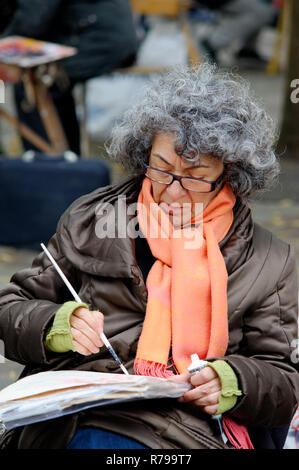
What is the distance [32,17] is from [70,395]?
4247 mm

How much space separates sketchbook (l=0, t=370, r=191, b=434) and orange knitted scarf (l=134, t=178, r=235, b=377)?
0.80 feet

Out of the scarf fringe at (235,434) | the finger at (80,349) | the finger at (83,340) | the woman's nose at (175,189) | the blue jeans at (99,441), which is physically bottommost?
the scarf fringe at (235,434)

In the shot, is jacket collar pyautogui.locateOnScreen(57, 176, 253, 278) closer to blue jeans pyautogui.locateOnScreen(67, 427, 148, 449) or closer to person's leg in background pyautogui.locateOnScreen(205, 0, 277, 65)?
blue jeans pyautogui.locateOnScreen(67, 427, 148, 449)

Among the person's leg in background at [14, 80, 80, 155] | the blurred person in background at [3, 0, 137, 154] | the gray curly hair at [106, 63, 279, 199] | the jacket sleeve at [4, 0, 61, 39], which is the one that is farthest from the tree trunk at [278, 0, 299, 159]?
the gray curly hair at [106, 63, 279, 199]

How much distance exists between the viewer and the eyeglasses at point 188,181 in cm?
244

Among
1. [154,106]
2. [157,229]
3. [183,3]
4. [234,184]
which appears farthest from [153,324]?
[183,3]

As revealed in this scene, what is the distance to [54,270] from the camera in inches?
99.7

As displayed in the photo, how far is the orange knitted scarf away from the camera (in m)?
2.35

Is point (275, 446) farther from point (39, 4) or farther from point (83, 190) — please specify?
point (39, 4)

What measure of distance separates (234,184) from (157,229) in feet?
0.93

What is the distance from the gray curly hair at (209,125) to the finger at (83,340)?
0.62 m

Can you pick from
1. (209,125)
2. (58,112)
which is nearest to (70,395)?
(209,125)

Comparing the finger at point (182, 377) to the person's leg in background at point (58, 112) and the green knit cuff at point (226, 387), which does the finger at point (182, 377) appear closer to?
the green knit cuff at point (226, 387)

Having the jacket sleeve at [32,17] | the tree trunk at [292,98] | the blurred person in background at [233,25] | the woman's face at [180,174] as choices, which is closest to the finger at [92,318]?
the woman's face at [180,174]
